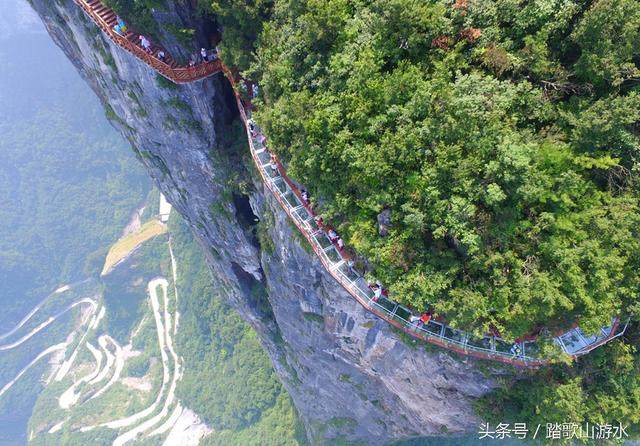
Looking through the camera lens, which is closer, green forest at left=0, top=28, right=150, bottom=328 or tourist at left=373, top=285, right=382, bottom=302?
tourist at left=373, top=285, right=382, bottom=302

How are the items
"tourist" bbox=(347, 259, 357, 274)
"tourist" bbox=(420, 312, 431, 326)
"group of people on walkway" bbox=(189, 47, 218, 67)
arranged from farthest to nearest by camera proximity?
"group of people on walkway" bbox=(189, 47, 218, 67)
"tourist" bbox=(347, 259, 357, 274)
"tourist" bbox=(420, 312, 431, 326)

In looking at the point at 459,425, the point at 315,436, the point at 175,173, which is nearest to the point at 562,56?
the point at 459,425

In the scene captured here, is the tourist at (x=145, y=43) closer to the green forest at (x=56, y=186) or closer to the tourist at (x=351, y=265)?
the tourist at (x=351, y=265)

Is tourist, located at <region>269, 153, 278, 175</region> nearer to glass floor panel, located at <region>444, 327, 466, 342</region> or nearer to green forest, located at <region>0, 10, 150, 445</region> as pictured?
glass floor panel, located at <region>444, 327, 466, 342</region>

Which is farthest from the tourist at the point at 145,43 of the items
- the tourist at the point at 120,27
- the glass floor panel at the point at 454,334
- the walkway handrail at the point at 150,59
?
the glass floor panel at the point at 454,334

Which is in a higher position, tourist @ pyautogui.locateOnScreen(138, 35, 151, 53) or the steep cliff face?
tourist @ pyautogui.locateOnScreen(138, 35, 151, 53)

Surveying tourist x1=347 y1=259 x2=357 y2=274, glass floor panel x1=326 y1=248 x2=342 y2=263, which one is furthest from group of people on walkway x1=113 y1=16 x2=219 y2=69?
tourist x1=347 y1=259 x2=357 y2=274

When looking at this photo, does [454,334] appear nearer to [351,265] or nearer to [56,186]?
[351,265]
